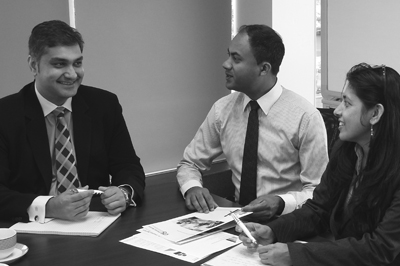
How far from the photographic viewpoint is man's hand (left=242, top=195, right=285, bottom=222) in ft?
6.39

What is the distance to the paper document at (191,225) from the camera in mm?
1757

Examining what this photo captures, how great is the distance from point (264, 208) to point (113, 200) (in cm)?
58

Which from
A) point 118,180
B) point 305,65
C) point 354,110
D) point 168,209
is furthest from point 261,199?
point 305,65

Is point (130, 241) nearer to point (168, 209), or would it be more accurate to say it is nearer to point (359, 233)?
point (168, 209)

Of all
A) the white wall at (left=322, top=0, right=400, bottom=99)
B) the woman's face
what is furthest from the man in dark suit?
the white wall at (left=322, top=0, right=400, bottom=99)

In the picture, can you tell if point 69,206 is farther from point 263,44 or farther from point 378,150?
point 263,44

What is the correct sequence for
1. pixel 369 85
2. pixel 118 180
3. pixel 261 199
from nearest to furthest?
pixel 369 85 → pixel 261 199 → pixel 118 180

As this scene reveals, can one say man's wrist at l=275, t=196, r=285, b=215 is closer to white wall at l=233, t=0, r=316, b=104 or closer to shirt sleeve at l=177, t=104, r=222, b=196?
shirt sleeve at l=177, t=104, r=222, b=196

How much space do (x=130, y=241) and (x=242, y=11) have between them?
3526 millimetres

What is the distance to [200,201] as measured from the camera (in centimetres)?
204

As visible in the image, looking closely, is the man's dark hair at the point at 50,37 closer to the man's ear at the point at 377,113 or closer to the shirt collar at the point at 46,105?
the shirt collar at the point at 46,105

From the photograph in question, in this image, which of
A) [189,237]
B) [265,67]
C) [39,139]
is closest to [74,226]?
[189,237]

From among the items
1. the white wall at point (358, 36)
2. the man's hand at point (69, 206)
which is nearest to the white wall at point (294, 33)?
the white wall at point (358, 36)

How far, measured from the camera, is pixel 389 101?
1641mm
